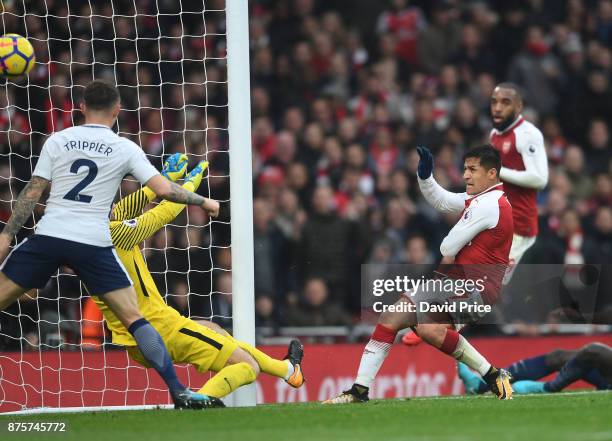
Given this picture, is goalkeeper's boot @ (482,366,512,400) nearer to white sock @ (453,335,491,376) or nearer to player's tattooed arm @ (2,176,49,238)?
white sock @ (453,335,491,376)

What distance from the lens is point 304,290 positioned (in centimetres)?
1231

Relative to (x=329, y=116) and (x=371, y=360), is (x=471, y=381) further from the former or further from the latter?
(x=329, y=116)

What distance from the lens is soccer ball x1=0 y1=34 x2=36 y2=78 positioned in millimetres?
7691

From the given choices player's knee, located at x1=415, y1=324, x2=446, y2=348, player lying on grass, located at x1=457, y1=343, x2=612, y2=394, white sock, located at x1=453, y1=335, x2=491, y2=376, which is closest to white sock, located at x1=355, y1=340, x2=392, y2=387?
player's knee, located at x1=415, y1=324, x2=446, y2=348

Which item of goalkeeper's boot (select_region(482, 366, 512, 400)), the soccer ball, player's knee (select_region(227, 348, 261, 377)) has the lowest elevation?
goalkeeper's boot (select_region(482, 366, 512, 400))

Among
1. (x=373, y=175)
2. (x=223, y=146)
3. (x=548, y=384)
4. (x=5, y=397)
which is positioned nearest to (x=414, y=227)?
(x=373, y=175)

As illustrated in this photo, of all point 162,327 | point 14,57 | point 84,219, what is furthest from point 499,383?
point 14,57

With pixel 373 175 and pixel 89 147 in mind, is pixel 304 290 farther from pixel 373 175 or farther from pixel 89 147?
pixel 89 147

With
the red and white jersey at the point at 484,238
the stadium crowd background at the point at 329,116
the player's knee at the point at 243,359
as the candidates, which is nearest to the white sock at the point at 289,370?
the player's knee at the point at 243,359

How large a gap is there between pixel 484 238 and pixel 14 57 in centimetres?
318

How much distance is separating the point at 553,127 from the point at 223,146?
456cm

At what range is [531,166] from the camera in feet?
31.1

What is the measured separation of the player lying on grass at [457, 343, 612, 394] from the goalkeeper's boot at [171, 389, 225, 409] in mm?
2641

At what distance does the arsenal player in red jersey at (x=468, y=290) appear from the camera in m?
8.02
